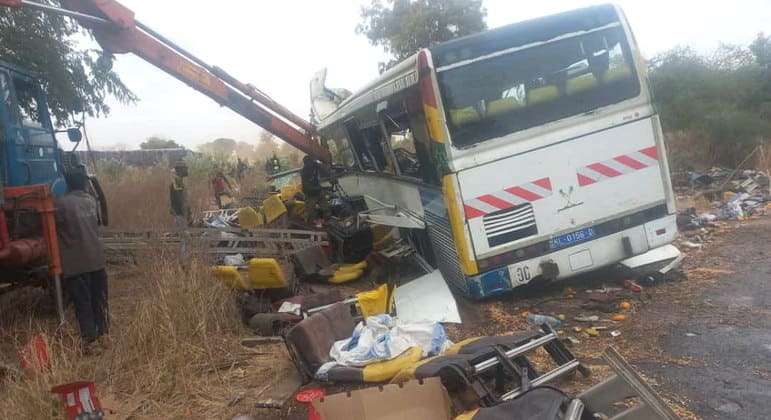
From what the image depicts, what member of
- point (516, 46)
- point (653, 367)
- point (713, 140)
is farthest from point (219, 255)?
point (713, 140)

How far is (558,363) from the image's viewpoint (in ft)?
12.9

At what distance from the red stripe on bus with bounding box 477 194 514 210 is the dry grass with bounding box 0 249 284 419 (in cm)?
237

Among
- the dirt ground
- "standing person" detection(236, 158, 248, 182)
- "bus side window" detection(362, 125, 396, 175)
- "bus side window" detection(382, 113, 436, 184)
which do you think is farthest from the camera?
"standing person" detection(236, 158, 248, 182)

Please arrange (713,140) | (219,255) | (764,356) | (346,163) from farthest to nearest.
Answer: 1. (713,140)
2. (346,163)
3. (219,255)
4. (764,356)

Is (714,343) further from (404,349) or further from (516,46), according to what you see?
(516,46)

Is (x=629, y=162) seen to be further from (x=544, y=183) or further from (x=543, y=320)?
(x=543, y=320)

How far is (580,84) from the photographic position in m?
5.48

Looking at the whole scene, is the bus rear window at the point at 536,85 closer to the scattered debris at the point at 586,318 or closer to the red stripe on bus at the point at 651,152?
the red stripe on bus at the point at 651,152

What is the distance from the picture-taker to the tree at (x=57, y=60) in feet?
27.1

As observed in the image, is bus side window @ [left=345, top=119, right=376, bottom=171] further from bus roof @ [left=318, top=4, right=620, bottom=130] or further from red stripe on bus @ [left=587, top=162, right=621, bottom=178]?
red stripe on bus @ [left=587, top=162, right=621, bottom=178]

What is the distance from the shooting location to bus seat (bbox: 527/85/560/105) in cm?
544

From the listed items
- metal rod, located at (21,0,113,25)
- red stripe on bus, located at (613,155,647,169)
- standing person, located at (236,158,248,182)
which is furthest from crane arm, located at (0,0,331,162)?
standing person, located at (236,158,248,182)

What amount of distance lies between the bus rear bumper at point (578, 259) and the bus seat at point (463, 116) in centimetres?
142

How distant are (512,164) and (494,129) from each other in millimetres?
371
